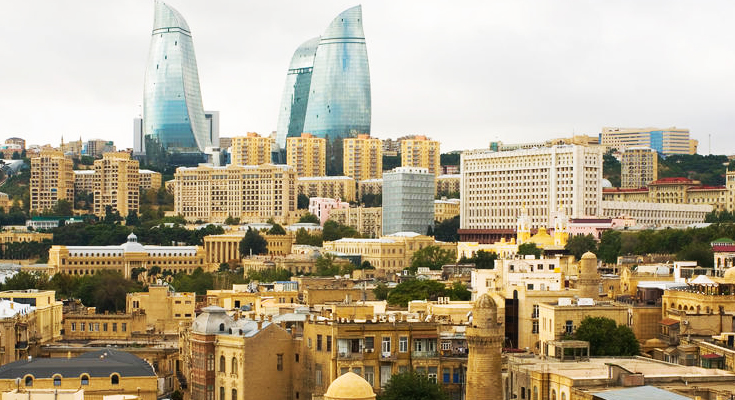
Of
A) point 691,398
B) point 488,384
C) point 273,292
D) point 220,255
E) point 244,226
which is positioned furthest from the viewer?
point 244,226

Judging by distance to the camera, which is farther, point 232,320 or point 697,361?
point 232,320

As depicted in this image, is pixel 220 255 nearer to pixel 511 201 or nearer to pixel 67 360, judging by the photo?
pixel 511 201

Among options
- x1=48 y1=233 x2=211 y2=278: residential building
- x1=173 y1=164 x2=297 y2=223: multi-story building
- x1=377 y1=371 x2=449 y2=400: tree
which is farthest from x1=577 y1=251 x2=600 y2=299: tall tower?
x1=173 y1=164 x2=297 y2=223: multi-story building

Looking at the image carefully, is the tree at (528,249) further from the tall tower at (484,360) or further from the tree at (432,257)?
the tall tower at (484,360)

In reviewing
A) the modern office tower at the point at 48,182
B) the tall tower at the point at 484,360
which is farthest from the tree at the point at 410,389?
the modern office tower at the point at 48,182

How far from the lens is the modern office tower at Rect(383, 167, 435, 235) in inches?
6644

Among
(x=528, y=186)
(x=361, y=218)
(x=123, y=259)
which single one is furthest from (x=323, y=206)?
(x=123, y=259)

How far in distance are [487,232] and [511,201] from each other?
216 inches

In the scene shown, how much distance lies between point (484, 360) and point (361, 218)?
134648mm

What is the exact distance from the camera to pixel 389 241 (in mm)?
142625

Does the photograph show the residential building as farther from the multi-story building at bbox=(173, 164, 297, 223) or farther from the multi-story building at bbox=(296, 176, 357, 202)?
the multi-story building at bbox=(296, 176, 357, 202)

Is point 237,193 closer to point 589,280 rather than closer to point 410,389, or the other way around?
point 589,280

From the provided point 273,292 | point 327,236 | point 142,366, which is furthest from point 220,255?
point 142,366

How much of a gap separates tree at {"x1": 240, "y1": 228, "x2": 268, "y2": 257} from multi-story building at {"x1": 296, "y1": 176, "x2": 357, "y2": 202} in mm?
42553
